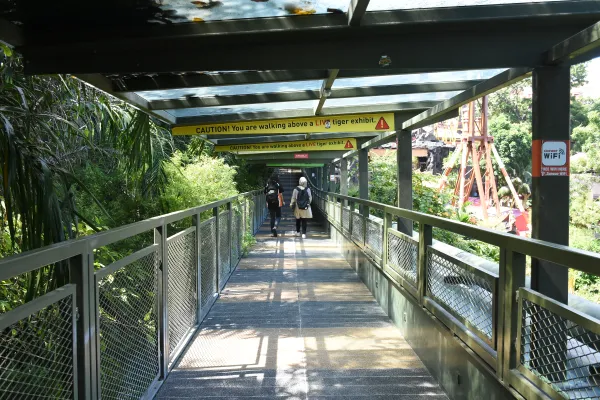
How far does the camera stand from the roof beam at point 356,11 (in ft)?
12.7

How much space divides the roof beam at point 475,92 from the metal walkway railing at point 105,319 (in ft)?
9.41

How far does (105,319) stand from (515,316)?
217cm

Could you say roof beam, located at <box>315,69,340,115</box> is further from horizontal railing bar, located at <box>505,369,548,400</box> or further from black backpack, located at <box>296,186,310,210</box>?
black backpack, located at <box>296,186,310,210</box>

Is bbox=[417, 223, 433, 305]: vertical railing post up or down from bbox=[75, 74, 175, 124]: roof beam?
down

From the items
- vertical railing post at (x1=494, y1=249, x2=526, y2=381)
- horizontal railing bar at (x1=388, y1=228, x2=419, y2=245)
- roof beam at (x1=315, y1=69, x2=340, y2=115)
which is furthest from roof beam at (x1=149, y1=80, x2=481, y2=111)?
vertical railing post at (x1=494, y1=249, x2=526, y2=381)

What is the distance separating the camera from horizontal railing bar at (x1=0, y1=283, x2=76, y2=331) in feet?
6.44

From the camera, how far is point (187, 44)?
4609mm

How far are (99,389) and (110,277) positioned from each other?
679 mm

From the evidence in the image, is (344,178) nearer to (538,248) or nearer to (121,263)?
(121,263)

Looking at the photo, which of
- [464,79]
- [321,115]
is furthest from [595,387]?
[321,115]

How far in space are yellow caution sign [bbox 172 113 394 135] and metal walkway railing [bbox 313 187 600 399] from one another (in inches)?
150

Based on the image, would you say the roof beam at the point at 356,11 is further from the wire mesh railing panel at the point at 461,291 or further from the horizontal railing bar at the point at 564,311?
the horizontal railing bar at the point at 564,311

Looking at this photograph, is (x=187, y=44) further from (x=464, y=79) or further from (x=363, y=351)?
(x=464, y=79)

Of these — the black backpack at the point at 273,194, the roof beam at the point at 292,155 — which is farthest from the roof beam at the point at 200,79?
the roof beam at the point at 292,155
